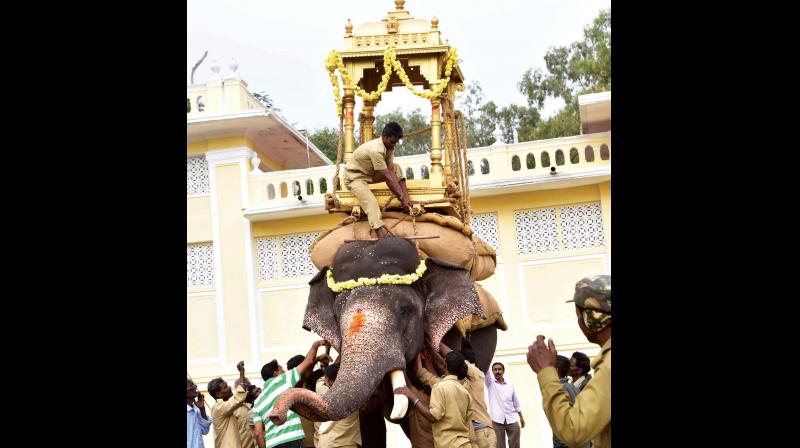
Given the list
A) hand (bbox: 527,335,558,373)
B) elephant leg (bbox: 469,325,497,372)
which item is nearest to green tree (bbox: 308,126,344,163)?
elephant leg (bbox: 469,325,497,372)

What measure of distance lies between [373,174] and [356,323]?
156cm

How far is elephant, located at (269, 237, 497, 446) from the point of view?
26.4 feet

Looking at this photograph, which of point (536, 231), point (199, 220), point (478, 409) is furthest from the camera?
point (199, 220)

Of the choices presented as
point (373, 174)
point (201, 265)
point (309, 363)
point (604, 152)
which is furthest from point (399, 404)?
point (201, 265)

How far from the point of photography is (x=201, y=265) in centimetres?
1758

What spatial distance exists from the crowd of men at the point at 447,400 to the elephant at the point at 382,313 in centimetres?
19

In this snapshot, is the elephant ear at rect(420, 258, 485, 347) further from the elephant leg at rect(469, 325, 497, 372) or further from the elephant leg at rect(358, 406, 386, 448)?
the elephant leg at rect(469, 325, 497, 372)

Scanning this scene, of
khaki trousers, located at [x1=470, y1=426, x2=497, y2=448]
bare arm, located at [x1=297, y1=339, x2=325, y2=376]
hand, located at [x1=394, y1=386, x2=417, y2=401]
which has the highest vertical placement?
bare arm, located at [x1=297, y1=339, x2=325, y2=376]

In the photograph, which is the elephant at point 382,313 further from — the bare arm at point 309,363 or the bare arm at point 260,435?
the bare arm at point 260,435

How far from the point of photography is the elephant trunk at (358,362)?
23.8ft

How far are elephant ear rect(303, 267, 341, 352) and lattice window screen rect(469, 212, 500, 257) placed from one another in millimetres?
7565

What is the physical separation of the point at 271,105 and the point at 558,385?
28.4m

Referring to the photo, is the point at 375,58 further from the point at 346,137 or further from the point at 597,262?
the point at 597,262

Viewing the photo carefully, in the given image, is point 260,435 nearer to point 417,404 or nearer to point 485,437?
point 417,404
